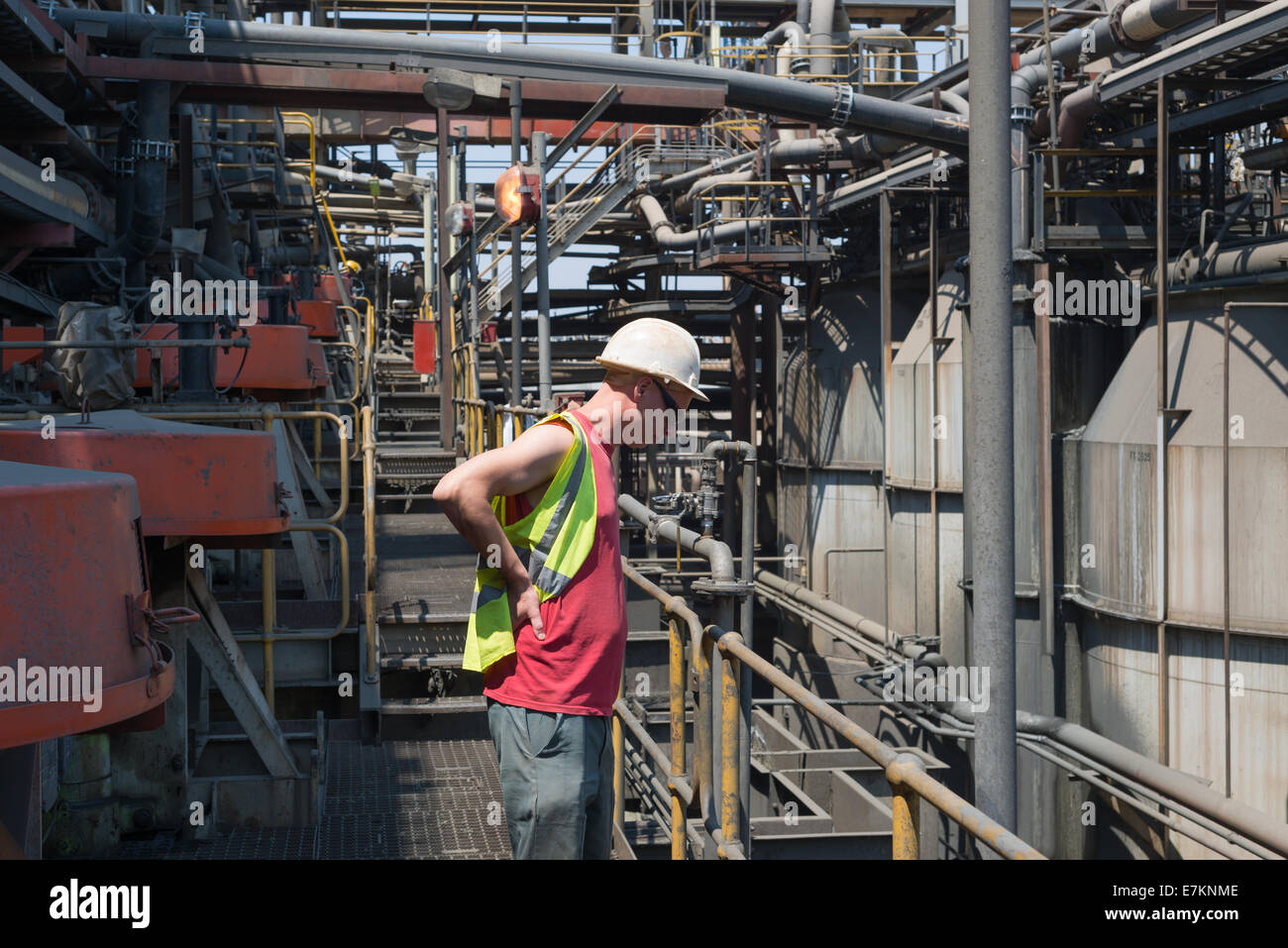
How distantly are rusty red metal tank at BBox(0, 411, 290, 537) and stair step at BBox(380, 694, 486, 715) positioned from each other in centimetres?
201

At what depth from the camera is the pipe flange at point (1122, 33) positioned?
13.1m

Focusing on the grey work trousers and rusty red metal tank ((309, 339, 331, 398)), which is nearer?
the grey work trousers

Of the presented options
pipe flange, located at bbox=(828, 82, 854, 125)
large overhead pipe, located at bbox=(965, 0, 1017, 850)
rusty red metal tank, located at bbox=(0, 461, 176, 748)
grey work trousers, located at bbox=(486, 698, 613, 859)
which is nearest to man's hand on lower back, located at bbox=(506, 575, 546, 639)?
grey work trousers, located at bbox=(486, 698, 613, 859)

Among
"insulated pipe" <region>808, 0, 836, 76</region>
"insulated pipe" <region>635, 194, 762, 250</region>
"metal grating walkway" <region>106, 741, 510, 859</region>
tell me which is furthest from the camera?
"insulated pipe" <region>808, 0, 836, 76</region>

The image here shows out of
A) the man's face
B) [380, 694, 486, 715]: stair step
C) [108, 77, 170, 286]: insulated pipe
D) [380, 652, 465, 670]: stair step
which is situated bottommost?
[380, 694, 486, 715]: stair step

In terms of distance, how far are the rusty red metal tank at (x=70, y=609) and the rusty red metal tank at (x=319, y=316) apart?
14.3m

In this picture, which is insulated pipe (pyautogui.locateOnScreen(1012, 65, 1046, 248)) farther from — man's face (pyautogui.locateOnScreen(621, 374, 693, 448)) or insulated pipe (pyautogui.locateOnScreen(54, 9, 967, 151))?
man's face (pyautogui.locateOnScreen(621, 374, 693, 448))

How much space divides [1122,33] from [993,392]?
9553mm

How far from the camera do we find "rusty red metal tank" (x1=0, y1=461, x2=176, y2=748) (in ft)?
10.0

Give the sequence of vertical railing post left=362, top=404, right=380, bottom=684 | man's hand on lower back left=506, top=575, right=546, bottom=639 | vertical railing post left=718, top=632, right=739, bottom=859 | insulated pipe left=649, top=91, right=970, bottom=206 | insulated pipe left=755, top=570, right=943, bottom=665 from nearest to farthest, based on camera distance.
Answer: man's hand on lower back left=506, top=575, right=546, bottom=639, vertical railing post left=718, top=632, right=739, bottom=859, vertical railing post left=362, top=404, right=380, bottom=684, insulated pipe left=755, top=570, right=943, bottom=665, insulated pipe left=649, top=91, right=970, bottom=206

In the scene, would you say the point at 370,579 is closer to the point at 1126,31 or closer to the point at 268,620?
the point at 268,620

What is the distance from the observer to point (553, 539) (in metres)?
3.38

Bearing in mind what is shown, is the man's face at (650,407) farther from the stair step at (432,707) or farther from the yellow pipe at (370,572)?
the yellow pipe at (370,572)

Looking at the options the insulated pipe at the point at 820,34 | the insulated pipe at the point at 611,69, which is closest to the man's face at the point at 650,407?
the insulated pipe at the point at 611,69
